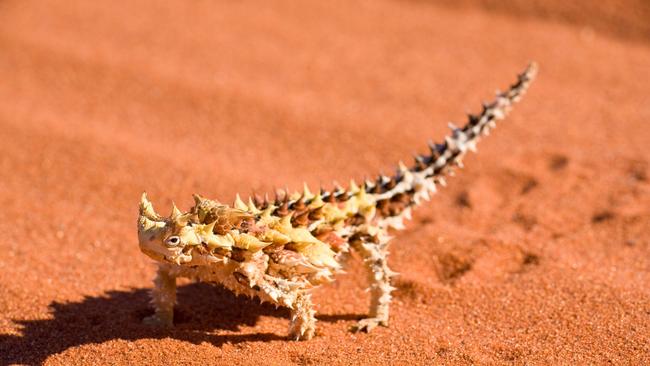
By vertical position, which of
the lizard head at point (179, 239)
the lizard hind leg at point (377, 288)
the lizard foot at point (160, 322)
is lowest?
the lizard hind leg at point (377, 288)

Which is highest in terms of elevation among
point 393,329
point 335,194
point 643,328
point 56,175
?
point 56,175

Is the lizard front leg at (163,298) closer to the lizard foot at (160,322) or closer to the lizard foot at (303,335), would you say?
the lizard foot at (160,322)

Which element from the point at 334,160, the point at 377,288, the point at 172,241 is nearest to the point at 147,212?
the point at 172,241

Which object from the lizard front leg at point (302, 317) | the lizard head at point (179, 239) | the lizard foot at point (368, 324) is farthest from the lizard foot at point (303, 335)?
the lizard head at point (179, 239)

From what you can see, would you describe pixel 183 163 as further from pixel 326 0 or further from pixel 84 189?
pixel 326 0

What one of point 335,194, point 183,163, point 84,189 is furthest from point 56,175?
point 335,194

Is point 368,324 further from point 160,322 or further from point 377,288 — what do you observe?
point 160,322

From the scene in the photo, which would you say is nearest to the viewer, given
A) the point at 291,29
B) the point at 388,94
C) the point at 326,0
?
the point at 388,94

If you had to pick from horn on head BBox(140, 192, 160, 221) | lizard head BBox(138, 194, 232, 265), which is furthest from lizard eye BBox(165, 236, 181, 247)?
horn on head BBox(140, 192, 160, 221)
